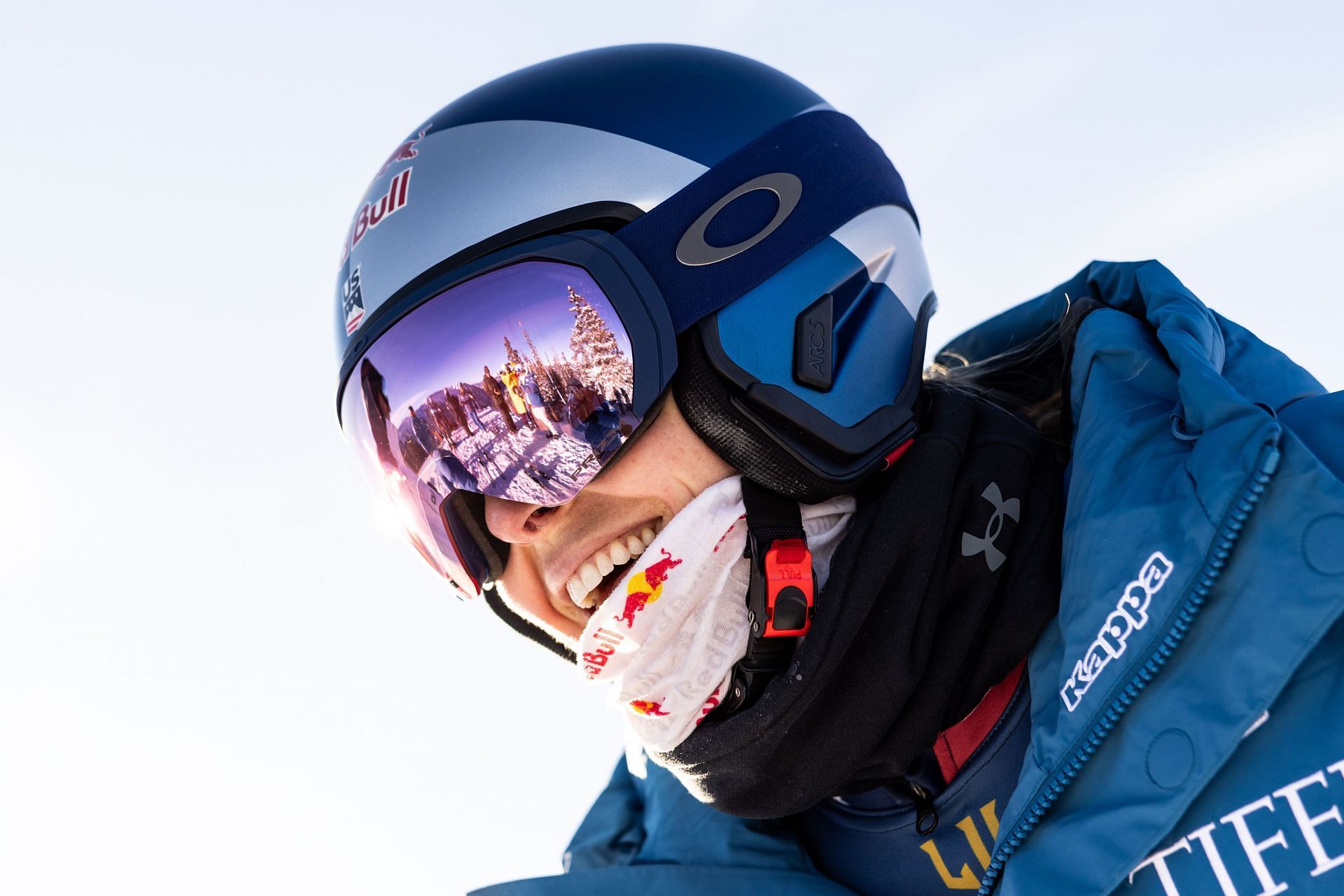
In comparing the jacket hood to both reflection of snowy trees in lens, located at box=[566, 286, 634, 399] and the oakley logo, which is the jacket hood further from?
reflection of snowy trees in lens, located at box=[566, 286, 634, 399]

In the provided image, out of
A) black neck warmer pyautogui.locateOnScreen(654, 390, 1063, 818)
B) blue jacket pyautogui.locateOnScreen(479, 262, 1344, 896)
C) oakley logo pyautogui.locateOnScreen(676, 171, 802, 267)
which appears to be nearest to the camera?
blue jacket pyautogui.locateOnScreen(479, 262, 1344, 896)

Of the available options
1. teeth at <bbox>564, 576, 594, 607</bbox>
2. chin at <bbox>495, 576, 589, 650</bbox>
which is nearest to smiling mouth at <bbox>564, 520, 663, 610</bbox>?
teeth at <bbox>564, 576, 594, 607</bbox>

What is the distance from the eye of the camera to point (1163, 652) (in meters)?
1.64

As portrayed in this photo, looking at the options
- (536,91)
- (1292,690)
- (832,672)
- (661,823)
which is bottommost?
(661,823)

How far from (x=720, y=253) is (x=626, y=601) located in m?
0.64

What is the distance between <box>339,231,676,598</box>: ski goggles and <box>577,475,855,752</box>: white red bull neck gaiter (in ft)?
0.63

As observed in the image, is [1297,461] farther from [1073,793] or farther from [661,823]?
[661,823]

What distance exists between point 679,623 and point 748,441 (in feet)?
1.11

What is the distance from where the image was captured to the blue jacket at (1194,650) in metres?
1.55

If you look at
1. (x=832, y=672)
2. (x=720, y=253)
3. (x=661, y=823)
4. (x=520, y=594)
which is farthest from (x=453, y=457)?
(x=661, y=823)

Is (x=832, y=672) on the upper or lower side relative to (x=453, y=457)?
lower

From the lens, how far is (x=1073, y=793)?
173cm

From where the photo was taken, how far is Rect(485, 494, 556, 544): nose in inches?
86.2

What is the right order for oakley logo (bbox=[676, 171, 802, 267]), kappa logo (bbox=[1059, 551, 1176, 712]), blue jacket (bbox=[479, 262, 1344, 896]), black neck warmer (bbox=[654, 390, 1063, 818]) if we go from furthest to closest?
oakley logo (bbox=[676, 171, 802, 267]), black neck warmer (bbox=[654, 390, 1063, 818]), kappa logo (bbox=[1059, 551, 1176, 712]), blue jacket (bbox=[479, 262, 1344, 896])
